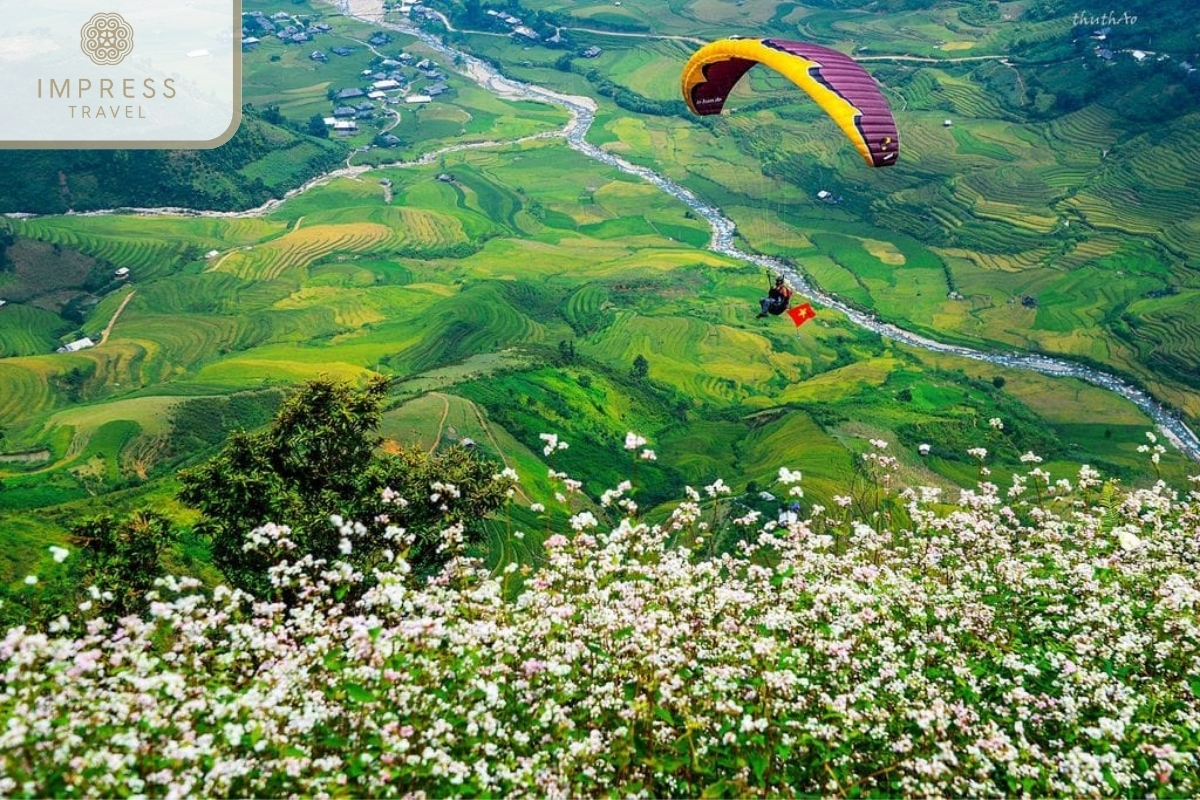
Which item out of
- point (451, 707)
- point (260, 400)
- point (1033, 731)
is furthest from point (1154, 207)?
point (451, 707)

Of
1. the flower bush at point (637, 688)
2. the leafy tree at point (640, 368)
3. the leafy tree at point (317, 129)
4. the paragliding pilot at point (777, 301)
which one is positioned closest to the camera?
the flower bush at point (637, 688)

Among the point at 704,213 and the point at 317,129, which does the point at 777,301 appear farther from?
the point at 317,129

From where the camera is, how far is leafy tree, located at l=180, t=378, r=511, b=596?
17219 millimetres

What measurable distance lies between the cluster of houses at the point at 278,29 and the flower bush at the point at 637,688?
420 feet

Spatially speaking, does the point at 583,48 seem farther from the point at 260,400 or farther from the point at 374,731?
the point at 374,731

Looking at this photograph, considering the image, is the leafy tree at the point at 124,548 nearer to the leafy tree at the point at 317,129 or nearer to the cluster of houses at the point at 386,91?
the cluster of houses at the point at 386,91

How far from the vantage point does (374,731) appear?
732 centimetres

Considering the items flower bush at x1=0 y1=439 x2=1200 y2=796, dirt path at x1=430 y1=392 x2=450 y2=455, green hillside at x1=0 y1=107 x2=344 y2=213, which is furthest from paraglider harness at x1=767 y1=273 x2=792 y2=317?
green hillside at x1=0 y1=107 x2=344 y2=213

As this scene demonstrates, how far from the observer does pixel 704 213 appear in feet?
255

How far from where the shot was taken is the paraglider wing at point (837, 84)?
63.4ft

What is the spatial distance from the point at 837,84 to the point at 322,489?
14.7m

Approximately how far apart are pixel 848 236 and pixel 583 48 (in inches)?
2359

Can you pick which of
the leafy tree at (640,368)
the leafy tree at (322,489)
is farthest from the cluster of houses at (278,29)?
the leafy tree at (322,489)

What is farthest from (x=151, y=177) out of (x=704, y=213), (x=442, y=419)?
(x=442, y=419)
